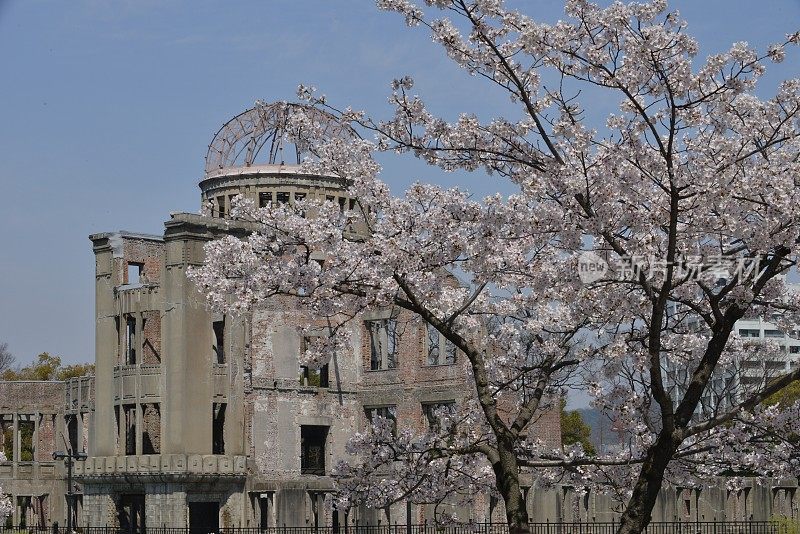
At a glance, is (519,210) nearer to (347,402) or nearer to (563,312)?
(563,312)

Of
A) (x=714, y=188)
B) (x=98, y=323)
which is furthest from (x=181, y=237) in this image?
(x=714, y=188)

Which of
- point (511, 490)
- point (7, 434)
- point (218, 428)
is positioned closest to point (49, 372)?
point (7, 434)

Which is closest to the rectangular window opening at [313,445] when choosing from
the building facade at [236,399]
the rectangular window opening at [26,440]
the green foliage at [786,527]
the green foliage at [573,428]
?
the building facade at [236,399]

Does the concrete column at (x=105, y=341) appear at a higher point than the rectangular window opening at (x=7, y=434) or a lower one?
higher

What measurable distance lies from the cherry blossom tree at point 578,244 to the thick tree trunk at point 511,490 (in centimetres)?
4

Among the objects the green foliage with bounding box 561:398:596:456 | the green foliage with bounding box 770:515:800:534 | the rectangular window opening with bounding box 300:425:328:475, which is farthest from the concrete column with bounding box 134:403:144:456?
the green foliage with bounding box 561:398:596:456

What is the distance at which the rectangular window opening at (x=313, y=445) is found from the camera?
5075 centimetres

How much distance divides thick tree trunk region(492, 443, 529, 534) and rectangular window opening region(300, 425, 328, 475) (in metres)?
35.2

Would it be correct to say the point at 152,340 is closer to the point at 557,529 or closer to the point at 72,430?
the point at 72,430

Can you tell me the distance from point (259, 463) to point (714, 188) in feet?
119

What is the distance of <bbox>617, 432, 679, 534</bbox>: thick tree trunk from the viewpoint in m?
14.7

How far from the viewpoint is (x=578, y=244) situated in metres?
14.1

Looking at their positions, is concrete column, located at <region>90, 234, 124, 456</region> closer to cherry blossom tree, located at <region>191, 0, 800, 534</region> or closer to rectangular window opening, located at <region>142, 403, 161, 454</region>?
rectangular window opening, located at <region>142, 403, 161, 454</region>

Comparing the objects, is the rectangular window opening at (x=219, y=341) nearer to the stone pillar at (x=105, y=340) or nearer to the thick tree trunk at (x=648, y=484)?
the stone pillar at (x=105, y=340)
